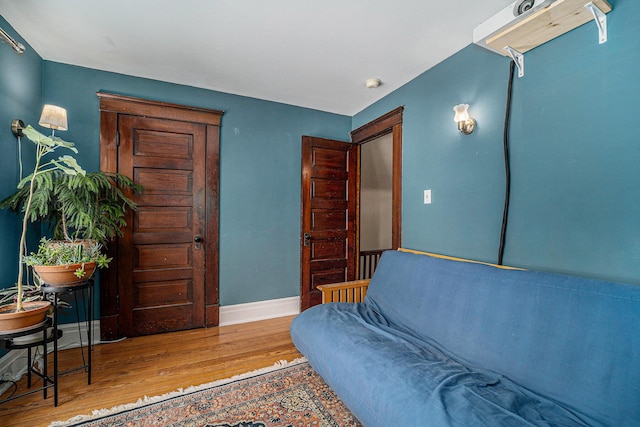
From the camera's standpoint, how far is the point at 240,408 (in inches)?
67.4

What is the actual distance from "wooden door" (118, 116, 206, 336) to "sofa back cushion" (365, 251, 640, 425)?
2.18 m

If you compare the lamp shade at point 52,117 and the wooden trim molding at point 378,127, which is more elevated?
the wooden trim molding at point 378,127

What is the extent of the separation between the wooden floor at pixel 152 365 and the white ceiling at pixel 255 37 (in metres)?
2.49

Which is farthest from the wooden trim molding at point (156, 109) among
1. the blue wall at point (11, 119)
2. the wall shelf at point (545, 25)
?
the wall shelf at point (545, 25)

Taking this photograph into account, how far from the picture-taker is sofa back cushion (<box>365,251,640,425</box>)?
1.07m

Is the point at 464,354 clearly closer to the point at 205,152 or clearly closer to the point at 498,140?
the point at 498,140

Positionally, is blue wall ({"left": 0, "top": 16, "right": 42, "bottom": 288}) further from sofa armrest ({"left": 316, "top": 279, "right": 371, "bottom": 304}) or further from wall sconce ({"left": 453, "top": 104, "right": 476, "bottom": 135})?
wall sconce ({"left": 453, "top": 104, "right": 476, "bottom": 135})

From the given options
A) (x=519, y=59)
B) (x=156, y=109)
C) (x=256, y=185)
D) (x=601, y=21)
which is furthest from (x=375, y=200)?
(x=601, y=21)

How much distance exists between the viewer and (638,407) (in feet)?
3.25

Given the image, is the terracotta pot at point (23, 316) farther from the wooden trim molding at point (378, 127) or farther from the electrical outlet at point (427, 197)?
the wooden trim molding at point (378, 127)

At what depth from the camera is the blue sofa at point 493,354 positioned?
3.48 feet

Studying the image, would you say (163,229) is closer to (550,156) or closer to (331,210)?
(331,210)

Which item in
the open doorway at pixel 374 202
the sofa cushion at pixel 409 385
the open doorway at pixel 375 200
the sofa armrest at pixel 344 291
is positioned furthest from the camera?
the open doorway at pixel 375 200

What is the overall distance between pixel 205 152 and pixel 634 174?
3.17 meters
